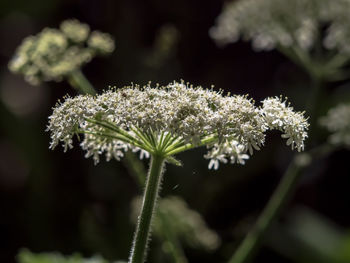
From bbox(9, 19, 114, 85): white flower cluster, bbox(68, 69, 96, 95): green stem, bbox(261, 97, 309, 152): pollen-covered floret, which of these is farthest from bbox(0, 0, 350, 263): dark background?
bbox(261, 97, 309, 152): pollen-covered floret

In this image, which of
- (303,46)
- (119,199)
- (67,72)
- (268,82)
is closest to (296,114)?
(67,72)

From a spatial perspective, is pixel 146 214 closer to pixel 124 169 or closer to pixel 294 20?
pixel 294 20

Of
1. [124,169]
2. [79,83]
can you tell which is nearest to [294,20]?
[79,83]

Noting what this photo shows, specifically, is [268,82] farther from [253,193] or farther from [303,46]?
[303,46]

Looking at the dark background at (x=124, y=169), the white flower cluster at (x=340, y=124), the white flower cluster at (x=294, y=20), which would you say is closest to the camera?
the white flower cluster at (x=340, y=124)

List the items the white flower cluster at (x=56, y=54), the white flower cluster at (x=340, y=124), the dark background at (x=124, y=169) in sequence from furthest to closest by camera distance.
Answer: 1. the dark background at (x=124, y=169)
2. the white flower cluster at (x=340, y=124)
3. the white flower cluster at (x=56, y=54)

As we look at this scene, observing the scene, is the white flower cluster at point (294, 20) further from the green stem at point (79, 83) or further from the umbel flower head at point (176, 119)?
the umbel flower head at point (176, 119)

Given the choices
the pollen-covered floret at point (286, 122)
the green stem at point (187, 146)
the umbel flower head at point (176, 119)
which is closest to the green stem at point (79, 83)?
the umbel flower head at point (176, 119)
